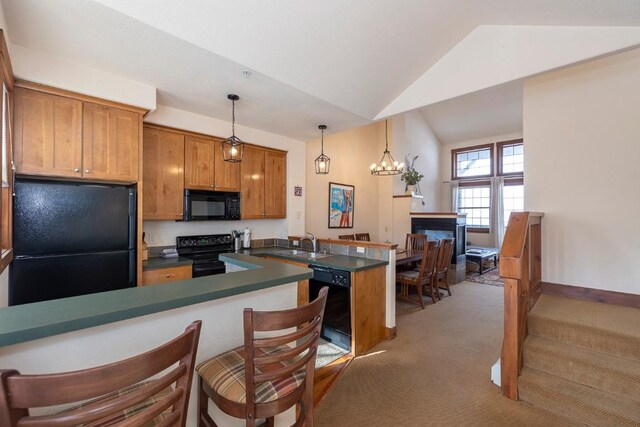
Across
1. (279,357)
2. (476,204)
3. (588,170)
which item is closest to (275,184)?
(279,357)

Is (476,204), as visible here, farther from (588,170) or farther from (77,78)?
(77,78)

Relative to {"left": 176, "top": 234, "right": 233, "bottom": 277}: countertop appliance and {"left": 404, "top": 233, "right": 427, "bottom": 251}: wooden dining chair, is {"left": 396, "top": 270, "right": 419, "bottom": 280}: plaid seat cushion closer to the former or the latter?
{"left": 404, "top": 233, "right": 427, "bottom": 251}: wooden dining chair

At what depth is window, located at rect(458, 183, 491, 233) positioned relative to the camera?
316 inches

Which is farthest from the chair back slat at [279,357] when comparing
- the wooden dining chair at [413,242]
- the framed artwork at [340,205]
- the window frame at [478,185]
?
the window frame at [478,185]

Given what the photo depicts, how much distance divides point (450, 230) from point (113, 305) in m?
5.85

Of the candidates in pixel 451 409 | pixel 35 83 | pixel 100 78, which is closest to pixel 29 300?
pixel 35 83

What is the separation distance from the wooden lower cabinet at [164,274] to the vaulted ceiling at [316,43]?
5.80 feet

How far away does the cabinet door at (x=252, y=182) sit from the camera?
382 centimetres

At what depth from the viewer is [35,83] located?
213 centimetres

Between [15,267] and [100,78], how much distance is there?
1606 mm

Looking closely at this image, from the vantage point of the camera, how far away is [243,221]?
4.14 m

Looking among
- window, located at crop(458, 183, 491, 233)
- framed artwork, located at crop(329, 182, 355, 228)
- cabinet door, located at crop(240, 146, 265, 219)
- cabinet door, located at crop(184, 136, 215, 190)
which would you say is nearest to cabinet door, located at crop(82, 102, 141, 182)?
cabinet door, located at crop(184, 136, 215, 190)

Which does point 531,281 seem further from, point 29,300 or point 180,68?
point 29,300

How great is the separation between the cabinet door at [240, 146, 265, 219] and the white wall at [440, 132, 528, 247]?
666cm
